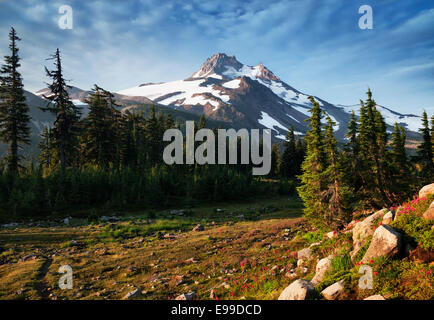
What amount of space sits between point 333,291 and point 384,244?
2188mm

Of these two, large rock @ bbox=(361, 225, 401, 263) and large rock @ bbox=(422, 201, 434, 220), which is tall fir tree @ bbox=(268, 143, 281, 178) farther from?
large rock @ bbox=(361, 225, 401, 263)

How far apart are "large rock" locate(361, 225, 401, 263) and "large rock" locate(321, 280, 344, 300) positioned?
148 centimetres

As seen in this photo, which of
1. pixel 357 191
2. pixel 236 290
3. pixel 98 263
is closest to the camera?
pixel 236 290

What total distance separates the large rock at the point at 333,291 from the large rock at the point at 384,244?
1.48 metres

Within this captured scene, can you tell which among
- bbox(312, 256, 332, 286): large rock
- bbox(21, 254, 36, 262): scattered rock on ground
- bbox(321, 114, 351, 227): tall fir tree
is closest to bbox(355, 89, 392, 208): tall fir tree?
bbox(321, 114, 351, 227): tall fir tree

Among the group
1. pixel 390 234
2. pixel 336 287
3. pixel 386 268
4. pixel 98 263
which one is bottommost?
pixel 98 263

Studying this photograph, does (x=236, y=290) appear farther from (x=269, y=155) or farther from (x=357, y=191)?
(x=269, y=155)

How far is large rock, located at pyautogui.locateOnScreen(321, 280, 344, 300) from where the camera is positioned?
5.39 meters

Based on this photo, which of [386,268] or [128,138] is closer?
[386,268]

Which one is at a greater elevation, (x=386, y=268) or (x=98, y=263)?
(x=386, y=268)

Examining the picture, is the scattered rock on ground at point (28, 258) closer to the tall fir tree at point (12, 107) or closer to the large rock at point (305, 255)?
the large rock at point (305, 255)
